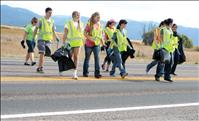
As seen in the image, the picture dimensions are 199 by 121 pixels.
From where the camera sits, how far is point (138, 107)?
10062 millimetres

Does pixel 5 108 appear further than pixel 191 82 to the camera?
No

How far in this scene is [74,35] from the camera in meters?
14.1

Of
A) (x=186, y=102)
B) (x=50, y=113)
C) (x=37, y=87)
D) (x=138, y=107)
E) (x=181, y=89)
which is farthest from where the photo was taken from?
(x=181, y=89)

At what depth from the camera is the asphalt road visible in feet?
29.7

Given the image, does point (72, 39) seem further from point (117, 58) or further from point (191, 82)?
point (191, 82)

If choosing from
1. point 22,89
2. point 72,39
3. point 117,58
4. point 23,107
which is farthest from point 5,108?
point 117,58

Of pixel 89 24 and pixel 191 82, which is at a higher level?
pixel 89 24

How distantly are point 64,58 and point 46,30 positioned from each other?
1831 mm

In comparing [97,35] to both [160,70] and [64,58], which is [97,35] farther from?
[160,70]

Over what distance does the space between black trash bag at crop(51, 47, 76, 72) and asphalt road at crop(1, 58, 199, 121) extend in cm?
34

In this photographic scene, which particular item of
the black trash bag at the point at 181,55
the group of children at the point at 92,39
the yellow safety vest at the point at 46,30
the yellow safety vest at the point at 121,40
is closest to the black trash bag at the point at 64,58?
the group of children at the point at 92,39

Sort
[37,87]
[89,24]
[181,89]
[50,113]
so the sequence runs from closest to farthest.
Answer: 1. [50,113]
2. [37,87]
3. [181,89]
4. [89,24]

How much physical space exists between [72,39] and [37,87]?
2.56 m

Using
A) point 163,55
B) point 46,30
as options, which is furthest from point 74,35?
point 163,55
